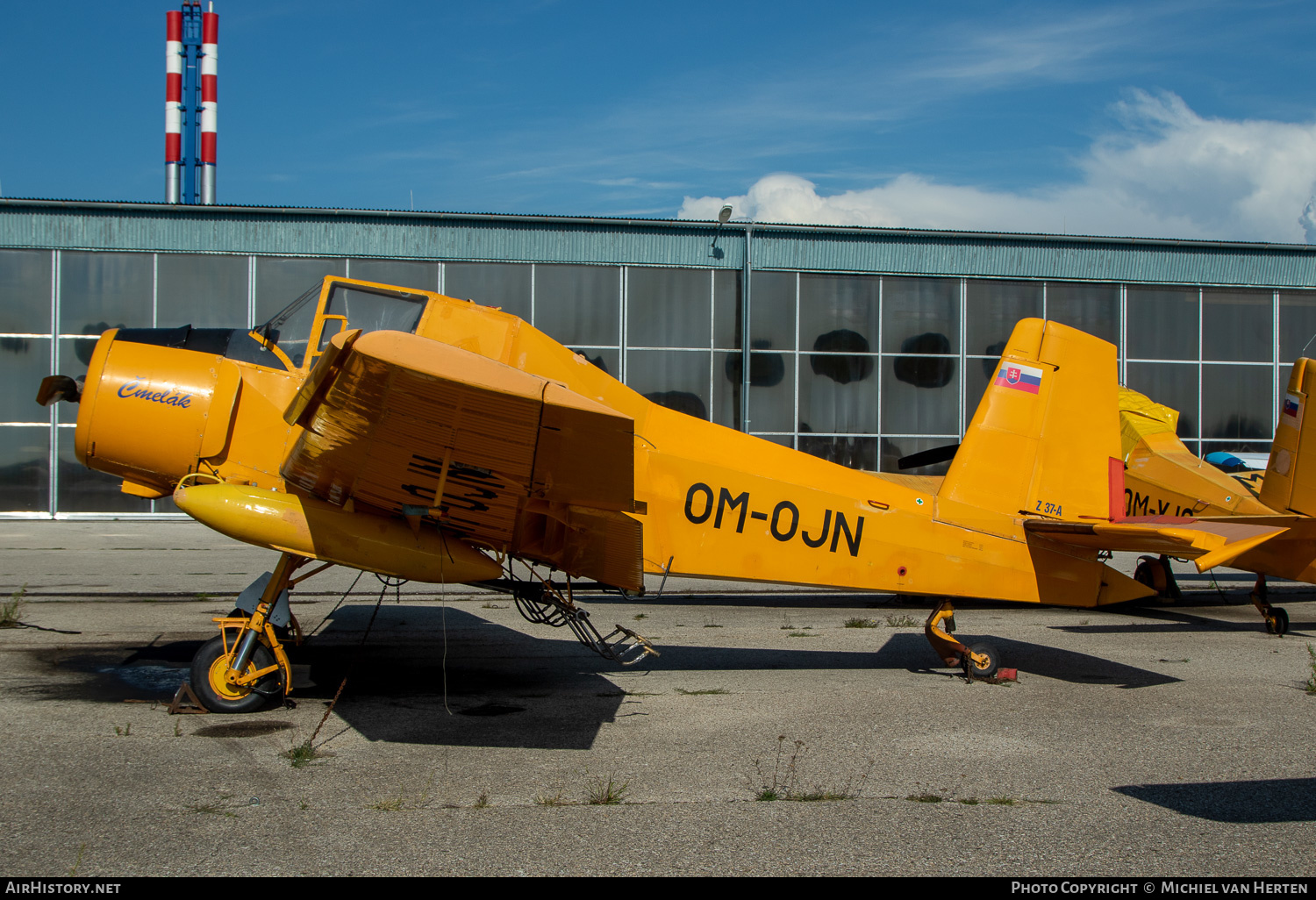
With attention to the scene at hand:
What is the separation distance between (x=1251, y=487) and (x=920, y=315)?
11599mm

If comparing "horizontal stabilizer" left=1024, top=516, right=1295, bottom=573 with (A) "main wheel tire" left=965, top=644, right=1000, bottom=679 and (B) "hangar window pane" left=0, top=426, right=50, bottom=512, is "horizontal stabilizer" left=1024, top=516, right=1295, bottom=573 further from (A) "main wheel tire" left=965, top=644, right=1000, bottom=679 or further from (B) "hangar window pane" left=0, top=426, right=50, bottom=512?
(B) "hangar window pane" left=0, top=426, right=50, bottom=512

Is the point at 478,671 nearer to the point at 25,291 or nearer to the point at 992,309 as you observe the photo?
the point at 992,309

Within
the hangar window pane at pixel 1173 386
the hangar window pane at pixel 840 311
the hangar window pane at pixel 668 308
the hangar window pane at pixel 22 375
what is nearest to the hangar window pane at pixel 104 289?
the hangar window pane at pixel 22 375

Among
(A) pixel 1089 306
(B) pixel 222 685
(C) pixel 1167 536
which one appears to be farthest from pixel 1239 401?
(B) pixel 222 685

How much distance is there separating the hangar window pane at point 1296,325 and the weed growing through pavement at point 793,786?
2576 centimetres

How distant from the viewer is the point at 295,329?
630 cm

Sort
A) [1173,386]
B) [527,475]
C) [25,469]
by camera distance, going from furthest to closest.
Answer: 1. [1173,386]
2. [25,469]
3. [527,475]

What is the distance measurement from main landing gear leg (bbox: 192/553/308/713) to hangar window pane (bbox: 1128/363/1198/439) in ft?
78.0

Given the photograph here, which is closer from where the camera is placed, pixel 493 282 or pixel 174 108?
pixel 493 282

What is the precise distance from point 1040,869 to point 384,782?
3216 mm

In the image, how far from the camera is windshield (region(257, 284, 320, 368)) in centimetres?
626

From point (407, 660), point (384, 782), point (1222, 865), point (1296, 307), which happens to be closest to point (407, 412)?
point (384, 782)

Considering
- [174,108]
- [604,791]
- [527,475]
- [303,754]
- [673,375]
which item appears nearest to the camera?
[604,791]

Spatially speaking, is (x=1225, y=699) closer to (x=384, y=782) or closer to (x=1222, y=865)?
(x=1222, y=865)
